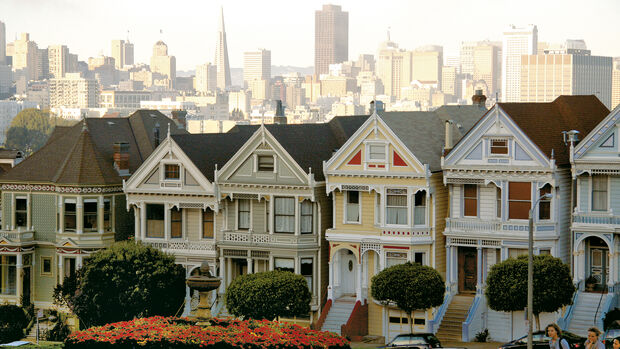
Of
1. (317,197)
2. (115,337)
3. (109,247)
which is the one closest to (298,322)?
(317,197)

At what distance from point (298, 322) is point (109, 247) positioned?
30.6ft

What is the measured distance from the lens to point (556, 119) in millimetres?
57250

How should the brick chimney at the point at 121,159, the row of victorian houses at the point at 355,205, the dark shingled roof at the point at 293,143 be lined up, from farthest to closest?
the brick chimney at the point at 121,159
the dark shingled roof at the point at 293,143
the row of victorian houses at the point at 355,205

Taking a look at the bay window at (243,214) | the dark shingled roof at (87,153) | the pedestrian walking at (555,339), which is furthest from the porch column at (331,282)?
the pedestrian walking at (555,339)

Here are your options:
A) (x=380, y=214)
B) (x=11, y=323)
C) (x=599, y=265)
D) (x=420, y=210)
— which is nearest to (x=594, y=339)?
(x=599, y=265)

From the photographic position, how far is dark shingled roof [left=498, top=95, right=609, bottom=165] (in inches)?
2189

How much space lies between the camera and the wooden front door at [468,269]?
2235 inches

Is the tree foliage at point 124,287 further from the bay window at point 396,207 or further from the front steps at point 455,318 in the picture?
the front steps at point 455,318

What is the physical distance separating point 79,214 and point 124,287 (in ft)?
16.5

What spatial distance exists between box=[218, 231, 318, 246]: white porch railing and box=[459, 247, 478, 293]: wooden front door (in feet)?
20.8

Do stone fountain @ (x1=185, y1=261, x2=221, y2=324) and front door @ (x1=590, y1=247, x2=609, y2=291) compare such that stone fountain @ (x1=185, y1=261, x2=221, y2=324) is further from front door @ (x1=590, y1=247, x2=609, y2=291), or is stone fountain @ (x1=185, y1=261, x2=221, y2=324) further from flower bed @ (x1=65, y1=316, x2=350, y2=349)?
front door @ (x1=590, y1=247, x2=609, y2=291)

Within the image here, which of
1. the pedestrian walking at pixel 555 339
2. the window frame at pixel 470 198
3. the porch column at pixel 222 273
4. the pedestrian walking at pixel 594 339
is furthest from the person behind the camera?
the porch column at pixel 222 273

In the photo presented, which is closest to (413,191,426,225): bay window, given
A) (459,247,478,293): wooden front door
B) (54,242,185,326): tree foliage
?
(459,247,478,293): wooden front door

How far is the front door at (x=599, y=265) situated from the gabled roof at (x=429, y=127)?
722 cm
